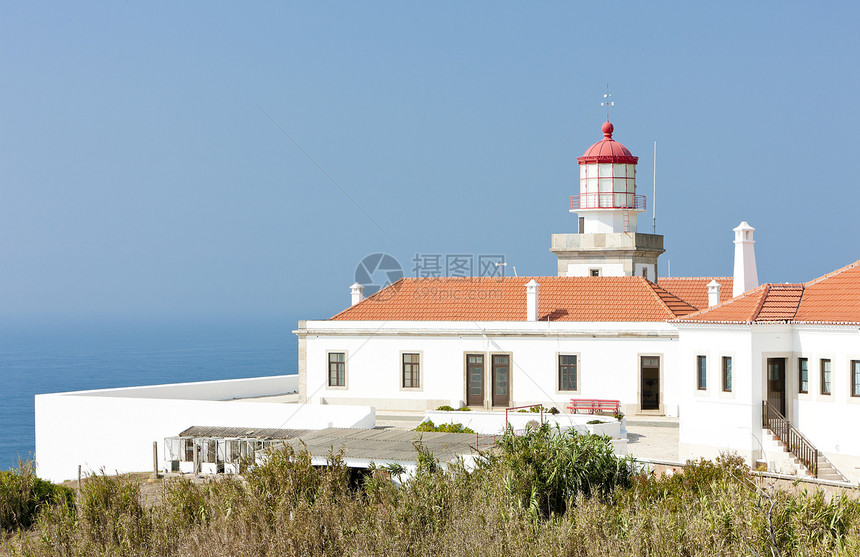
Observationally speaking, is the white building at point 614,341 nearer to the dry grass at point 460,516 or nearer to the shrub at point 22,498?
the dry grass at point 460,516

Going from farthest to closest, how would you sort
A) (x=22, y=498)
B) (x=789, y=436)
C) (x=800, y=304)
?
(x=800, y=304), (x=789, y=436), (x=22, y=498)

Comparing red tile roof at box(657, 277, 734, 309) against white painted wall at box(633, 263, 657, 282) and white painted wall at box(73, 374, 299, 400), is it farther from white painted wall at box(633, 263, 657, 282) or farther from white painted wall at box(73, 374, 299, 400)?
white painted wall at box(73, 374, 299, 400)

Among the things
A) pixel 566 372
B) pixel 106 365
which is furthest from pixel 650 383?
pixel 106 365

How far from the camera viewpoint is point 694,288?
32906 millimetres

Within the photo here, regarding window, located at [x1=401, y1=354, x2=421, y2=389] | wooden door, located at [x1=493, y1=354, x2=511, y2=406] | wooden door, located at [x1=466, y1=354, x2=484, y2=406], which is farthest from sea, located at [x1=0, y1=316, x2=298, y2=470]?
wooden door, located at [x1=493, y1=354, x2=511, y2=406]

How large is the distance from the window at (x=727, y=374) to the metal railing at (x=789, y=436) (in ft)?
2.69

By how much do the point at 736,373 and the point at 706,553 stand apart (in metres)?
10.7

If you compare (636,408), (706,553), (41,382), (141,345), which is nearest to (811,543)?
(706,553)

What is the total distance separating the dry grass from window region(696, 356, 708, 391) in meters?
6.40

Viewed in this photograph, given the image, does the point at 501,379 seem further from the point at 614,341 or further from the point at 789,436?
the point at 789,436

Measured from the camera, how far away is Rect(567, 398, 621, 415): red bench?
26938 mm

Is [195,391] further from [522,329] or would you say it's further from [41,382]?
[41,382]

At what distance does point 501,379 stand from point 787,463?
10.5 meters

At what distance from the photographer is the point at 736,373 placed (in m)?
20.1
